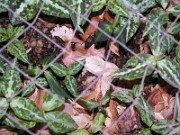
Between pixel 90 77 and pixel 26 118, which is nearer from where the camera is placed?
pixel 26 118

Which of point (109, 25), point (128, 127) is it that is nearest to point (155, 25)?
point (109, 25)

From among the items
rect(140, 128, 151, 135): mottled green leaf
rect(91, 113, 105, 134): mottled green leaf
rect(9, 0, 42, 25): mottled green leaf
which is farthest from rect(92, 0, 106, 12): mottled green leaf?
rect(140, 128, 151, 135): mottled green leaf

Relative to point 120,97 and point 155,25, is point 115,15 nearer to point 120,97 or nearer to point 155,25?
point 155,25

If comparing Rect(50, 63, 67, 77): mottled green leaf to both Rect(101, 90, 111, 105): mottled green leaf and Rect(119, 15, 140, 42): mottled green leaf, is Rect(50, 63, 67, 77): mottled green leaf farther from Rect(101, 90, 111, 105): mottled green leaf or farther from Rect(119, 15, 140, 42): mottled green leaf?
Rect(119, 15, 140, 42): mottled green leaf

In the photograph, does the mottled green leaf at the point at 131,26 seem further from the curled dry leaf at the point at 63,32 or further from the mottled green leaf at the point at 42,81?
the mottled green leaf at the point at 42,81

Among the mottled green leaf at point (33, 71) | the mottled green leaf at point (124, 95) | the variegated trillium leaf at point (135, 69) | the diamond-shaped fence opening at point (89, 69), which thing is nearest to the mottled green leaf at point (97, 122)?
the diamond-shaped fence opening at point (89, 69)

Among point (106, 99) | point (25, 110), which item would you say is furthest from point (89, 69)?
point (25, 110)

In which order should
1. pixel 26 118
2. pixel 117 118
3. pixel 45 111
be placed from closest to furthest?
1. pixel 26 118
2. pixel 45 111
3. pixel 117 118
